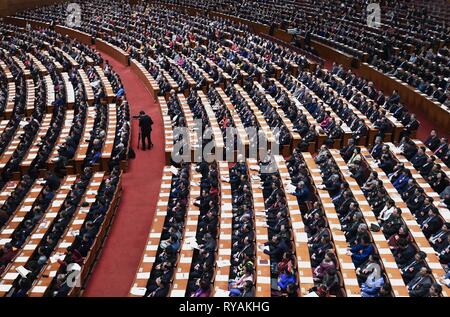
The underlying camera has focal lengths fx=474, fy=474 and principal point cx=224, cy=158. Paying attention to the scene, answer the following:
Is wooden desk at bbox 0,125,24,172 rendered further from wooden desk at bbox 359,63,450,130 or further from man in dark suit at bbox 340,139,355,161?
wooden desk at bbox 359,63,450,130

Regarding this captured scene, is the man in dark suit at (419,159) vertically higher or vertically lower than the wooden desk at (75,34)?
lower

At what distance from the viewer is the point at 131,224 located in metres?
10.4

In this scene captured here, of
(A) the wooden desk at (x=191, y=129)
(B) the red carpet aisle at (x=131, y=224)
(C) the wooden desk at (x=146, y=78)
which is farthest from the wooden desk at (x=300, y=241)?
(C) the wooden desk at (x=146, y=78)

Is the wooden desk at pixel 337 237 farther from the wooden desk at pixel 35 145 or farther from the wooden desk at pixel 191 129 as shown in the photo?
the wooden desk at pixel 35 145

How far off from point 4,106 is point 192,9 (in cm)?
1645

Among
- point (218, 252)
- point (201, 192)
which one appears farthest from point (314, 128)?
point (218, 252)

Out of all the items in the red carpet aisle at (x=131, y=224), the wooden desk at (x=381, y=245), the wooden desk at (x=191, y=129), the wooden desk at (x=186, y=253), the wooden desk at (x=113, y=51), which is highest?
the wooden desk at (x=113, y=51)

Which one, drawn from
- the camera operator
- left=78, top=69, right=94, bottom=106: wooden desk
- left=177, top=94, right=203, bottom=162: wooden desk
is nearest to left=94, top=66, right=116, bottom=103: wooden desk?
left=78, top=69, right=94, bottom=106: wooden desk

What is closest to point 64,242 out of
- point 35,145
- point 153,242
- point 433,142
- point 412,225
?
point 153,242

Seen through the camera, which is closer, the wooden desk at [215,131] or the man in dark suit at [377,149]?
the man in dark suit at [377,149]

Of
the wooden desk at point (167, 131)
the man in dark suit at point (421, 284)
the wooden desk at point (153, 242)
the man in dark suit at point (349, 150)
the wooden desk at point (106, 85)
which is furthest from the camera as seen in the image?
the wooden desk at point (106, 85)

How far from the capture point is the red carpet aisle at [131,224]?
28.3ft

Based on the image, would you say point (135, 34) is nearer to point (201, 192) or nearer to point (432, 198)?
point (201, 192)

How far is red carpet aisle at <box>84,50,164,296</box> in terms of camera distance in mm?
8625
